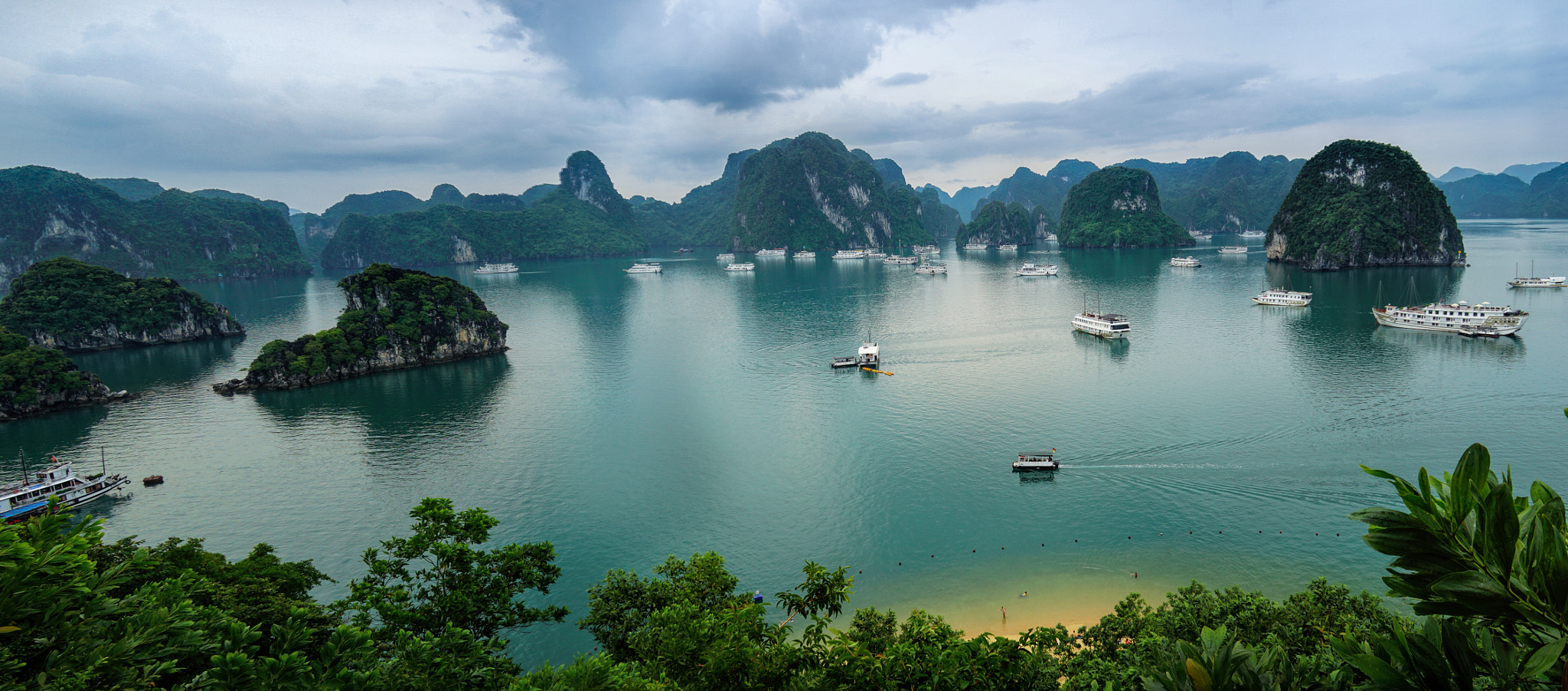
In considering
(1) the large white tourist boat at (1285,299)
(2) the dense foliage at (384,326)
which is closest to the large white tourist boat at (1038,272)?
(1) the large white tourist boat at (1285,299)

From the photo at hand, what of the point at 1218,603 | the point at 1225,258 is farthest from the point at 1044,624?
the point at 1225,258

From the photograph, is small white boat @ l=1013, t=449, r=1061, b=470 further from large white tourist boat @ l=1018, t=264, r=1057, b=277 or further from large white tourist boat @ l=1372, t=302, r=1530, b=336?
large white tourist boat @ l=1018, t=264, r=1057, b=277

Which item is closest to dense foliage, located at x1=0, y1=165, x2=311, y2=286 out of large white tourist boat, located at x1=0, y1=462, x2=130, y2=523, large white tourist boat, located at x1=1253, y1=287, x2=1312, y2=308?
large white tourist boat, located at x1=0, y1=462, x2=130, y2=523

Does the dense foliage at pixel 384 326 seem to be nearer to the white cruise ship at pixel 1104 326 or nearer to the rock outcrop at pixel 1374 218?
Result: the white cruise ship at pixel 1104 326

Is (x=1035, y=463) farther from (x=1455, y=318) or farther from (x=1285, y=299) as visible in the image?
(x=1285, y=299)

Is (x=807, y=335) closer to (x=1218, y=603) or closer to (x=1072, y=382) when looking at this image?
(x=1072, y=382)

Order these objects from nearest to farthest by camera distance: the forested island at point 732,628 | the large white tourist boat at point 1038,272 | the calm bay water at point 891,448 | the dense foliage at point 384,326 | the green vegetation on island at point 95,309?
1. the forested island at point 732,628
2. the calm bay water at point 891,448
3. the dense foliage at point 384,326
4. the green vegetation on island at point 95,309
5. the large white tourist boat at point 1038,272
